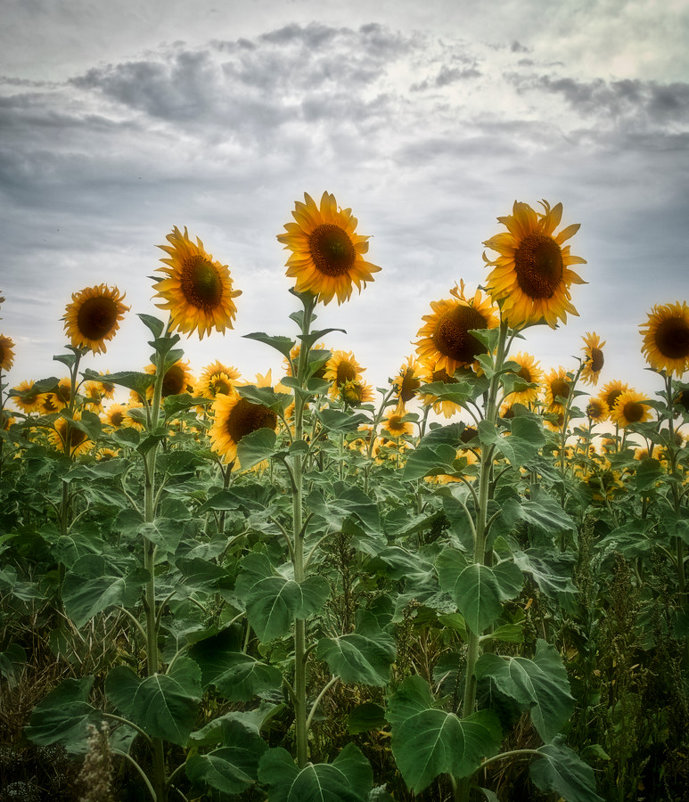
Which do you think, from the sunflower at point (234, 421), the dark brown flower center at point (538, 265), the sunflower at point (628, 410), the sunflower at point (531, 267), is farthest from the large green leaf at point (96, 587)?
the sunflower at point (628, 410)

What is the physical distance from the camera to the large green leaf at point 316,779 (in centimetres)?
184

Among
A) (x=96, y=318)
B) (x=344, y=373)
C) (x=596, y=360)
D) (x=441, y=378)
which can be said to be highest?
(x=596, y=360)

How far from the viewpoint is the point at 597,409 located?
27.0ft

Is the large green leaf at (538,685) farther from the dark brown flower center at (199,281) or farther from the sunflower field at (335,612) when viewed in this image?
the dark brown flower center at (199,281)

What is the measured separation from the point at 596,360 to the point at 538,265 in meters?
5.05

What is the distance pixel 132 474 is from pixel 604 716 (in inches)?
159

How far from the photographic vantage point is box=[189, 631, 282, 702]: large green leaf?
6.61 feet

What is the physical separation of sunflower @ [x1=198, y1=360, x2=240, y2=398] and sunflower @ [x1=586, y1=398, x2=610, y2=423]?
15.8ft

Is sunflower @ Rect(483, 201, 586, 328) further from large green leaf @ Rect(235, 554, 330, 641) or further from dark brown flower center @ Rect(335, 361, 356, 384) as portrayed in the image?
dark brown flower center @ Rect(335, 361, 356, 384)

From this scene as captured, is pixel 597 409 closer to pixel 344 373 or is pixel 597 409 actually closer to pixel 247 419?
pixel 344 373

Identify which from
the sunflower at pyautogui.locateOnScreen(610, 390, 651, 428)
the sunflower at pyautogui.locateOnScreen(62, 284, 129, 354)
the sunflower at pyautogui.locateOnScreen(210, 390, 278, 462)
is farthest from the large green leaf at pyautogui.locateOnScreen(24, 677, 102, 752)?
the sunflower at pyautogui.locateOnScreen(610, 390, 651, 428)

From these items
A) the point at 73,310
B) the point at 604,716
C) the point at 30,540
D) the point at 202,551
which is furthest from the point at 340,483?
the point at 73,310

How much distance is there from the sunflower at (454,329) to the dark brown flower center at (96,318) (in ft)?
7.70

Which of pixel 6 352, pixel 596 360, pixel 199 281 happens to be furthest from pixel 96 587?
pixel 596 360
